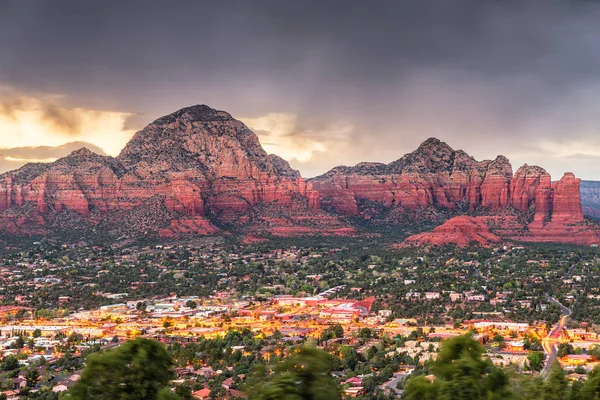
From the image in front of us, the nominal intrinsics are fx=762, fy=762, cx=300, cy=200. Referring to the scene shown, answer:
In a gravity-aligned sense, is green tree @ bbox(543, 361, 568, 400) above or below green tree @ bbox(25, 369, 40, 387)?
above

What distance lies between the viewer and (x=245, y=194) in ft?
554

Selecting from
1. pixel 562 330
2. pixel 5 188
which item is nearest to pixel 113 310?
pixel 562 330

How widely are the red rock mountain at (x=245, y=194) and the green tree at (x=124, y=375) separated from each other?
11985 cm


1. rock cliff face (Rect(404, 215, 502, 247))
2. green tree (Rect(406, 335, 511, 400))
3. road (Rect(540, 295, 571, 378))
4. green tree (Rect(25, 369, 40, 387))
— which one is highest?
rock cliff face (Rect(404, 215, 502, 247))

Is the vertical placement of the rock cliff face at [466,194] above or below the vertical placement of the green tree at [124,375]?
above

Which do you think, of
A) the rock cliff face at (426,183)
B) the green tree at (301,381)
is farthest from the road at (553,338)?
the rock cliff face at (426,183)

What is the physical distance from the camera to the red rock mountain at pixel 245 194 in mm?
152000

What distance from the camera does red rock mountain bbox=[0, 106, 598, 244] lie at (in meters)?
152

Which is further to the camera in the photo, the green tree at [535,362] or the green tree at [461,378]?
the green tree at [535,362]

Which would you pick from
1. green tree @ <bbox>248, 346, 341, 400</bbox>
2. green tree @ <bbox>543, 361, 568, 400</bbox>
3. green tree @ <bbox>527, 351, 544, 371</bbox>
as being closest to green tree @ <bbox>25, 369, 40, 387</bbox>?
green tree @ <bbox>527, 351, 544, 371</bbox>

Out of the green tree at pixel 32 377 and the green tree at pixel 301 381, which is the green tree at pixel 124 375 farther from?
the green tree at pixel 32 377

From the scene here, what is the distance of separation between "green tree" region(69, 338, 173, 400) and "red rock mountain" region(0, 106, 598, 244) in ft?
393

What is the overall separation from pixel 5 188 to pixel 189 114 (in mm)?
46410

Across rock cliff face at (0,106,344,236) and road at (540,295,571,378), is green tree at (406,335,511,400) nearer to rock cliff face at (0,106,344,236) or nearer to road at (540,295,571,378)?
road at (540,295,571,378)
